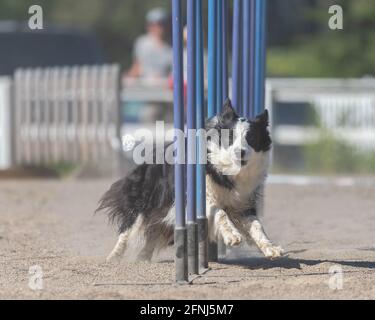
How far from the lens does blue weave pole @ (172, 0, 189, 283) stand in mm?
6219

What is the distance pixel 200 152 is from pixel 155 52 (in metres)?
9.06

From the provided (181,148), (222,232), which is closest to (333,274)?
(222,232)

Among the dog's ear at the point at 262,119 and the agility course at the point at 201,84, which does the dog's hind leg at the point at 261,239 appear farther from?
the dog's ear at the point at 262,119

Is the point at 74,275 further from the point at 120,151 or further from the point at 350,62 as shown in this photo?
the point at 350,62

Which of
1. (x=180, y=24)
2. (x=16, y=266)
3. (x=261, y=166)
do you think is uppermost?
(x=180, y=24)

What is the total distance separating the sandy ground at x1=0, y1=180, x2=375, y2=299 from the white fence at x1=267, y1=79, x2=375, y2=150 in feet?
8.57

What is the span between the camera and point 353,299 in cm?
579

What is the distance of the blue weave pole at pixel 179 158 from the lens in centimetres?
622

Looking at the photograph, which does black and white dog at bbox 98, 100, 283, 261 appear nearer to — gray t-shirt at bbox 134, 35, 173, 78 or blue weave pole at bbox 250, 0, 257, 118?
blue weave pole at bbox 250, 0, 257, 118

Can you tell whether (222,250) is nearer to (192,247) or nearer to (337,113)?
(192,247)

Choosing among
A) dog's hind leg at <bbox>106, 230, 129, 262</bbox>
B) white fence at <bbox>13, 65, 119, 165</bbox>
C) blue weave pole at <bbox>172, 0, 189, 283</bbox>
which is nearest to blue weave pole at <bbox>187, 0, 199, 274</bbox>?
blue weave pole at <bbox>172, 0, 189, 283</bbox>

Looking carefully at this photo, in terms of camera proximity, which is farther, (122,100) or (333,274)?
(122,100)

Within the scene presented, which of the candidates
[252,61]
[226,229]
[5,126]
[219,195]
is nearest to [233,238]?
[226,229]

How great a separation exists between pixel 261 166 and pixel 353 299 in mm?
1509
